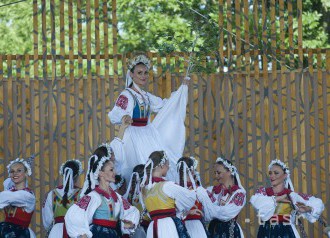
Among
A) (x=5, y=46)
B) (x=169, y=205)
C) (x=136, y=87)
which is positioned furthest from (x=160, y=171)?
(x=5, y=46)

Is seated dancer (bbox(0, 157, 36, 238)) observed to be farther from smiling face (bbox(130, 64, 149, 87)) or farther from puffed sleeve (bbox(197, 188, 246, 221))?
puffed sleeve (bbox(197, 188, 246, 221))

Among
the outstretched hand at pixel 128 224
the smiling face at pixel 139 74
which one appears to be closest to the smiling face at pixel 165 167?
the outstretched hand at pixel 128 224

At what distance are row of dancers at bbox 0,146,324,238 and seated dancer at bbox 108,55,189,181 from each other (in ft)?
0.71

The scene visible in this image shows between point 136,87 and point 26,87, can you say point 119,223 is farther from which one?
point 26,87

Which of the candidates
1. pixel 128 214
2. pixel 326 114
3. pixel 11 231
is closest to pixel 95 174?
pixel 128 214

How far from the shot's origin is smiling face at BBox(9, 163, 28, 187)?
33.6 ft

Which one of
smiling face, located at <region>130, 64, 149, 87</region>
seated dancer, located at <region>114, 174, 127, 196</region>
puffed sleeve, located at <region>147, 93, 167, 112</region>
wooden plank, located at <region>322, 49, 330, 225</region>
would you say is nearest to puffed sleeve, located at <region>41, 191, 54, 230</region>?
seated dancer, located at <region>114, 174, 127, 196</region>

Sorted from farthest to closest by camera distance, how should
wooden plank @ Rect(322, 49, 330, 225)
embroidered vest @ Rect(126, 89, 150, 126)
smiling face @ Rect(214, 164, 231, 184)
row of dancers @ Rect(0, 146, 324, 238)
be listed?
wooden plank @ Rect(322, 49, 330, 225) < smiling face @ Rect(214, 164, 231, 184) < embroidered vest @ Rect(126, 89, 150, 126) < row of dancers @ Rect(0, 146, 324, 238)

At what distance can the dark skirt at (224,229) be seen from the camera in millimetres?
10305

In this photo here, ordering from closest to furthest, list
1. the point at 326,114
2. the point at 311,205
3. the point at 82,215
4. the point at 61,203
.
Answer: the point at 82,215 → the point at 311,205 → the point at 61,203 → the point at 326,114

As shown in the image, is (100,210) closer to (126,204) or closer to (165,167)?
(126,204)

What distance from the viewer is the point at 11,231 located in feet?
33.5

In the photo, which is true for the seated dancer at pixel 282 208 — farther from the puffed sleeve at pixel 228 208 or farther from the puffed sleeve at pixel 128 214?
the puffed sleeve at pixel 128 214

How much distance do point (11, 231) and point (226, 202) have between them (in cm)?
200
